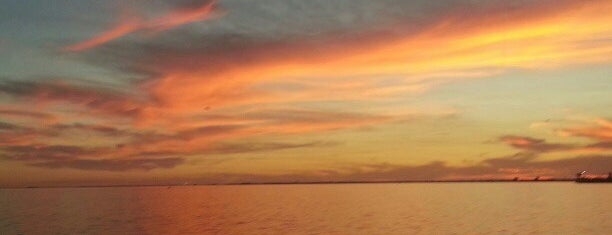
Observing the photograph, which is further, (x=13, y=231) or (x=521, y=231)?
(x=13, y=231)

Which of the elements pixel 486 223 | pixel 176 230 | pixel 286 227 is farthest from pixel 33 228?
pixel 486 223

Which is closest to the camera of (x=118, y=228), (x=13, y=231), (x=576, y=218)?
(x=13, y=231)

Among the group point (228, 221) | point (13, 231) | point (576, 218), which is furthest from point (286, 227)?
point (576, 218)

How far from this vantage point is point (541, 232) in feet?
267

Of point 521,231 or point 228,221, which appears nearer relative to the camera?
point 521,231

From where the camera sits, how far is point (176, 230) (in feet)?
297

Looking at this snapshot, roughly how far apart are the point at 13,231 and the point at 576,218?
87.9 m

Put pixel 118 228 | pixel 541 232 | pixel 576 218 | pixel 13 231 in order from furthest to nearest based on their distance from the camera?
pixel 576 218 < pixel 118 228 < pixel 13 231 < pixel 541 232

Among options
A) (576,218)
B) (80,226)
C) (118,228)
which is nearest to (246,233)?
(118,228)

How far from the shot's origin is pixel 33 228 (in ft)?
308

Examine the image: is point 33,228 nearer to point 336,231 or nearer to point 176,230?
point 176,230

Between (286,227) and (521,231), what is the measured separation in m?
32.8

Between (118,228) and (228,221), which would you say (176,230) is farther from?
(228,221)

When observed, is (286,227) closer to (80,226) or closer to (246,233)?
(246,233)
